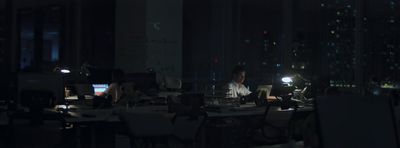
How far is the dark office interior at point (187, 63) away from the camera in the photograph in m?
5.09

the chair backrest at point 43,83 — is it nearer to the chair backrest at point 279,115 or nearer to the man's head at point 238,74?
the chair backrest at point 279,115

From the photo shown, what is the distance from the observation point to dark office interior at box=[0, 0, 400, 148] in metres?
5.09

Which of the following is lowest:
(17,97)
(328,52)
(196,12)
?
(17,97)

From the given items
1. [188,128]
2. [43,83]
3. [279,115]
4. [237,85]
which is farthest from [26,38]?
[188,128]

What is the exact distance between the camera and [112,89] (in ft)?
21.7

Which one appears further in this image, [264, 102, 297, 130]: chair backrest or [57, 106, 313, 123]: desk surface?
[264, 102, 297, 130]: chair backrest

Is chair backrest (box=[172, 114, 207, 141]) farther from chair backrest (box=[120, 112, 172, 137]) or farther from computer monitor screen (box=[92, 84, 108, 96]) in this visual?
computer monitor screen (box=[92, 84, 108, 96])

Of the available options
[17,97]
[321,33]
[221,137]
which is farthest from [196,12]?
[17,97]

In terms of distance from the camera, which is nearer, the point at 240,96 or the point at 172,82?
the point at 240,96

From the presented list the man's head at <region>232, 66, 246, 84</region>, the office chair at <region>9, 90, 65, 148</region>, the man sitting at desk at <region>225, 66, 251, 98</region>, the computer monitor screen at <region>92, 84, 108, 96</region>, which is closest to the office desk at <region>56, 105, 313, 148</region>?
the office chair at <region>9, 90, 65, 148</region>

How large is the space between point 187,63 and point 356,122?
330 inches

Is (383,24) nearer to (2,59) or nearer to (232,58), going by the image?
(232,58)

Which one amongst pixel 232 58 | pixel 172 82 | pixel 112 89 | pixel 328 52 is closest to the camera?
pixel 112 89

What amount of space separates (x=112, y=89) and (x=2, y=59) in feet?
12.0
